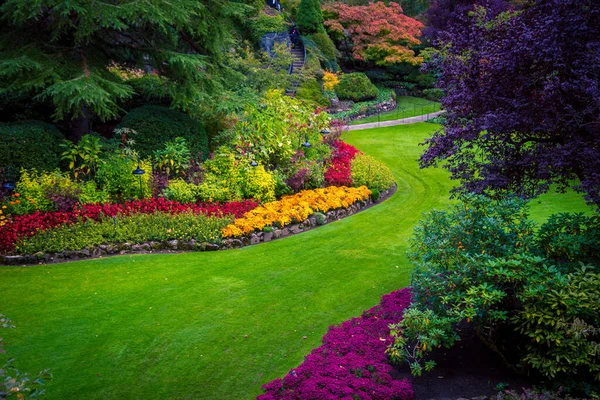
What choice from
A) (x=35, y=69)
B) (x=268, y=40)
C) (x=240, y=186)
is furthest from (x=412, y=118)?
(x=35, y=69)

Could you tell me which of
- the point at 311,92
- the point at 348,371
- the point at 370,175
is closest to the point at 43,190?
the point at 348,371

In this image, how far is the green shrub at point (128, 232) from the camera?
31.2ft

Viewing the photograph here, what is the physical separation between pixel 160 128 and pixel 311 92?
12909mm

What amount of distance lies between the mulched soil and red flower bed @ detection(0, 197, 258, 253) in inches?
242

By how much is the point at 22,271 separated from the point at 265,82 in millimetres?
11602

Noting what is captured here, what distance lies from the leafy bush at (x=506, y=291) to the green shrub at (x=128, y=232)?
5.11 m

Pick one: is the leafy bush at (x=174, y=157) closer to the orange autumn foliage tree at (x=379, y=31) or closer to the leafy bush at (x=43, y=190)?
the leafy bush at (x=43, y=190)

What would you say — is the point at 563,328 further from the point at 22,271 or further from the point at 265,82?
the point at 265,82

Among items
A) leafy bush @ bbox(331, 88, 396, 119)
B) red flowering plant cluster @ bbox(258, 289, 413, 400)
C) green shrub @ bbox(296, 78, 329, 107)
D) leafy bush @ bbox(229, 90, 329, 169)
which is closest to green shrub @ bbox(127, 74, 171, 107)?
leafy bush @ bbox(229, 90, 329, 169)

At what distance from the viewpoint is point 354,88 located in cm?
2728

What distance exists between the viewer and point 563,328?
16.4 ft

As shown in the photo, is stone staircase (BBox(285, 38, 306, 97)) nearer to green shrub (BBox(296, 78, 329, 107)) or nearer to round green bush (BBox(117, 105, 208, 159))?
green shrub (BBox(296, 78, 329, 107))

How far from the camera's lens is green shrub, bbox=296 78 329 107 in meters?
24.0

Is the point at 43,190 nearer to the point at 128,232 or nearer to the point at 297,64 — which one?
the point at 128,232
